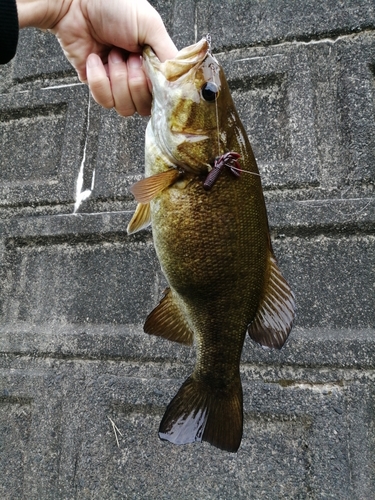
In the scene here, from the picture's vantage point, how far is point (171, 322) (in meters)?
1.40

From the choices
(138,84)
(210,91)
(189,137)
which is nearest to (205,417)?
(189,137)

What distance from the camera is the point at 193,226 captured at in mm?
1249

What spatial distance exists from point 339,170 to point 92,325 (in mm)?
1402

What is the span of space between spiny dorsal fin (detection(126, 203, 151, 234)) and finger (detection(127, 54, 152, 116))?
1.24ft

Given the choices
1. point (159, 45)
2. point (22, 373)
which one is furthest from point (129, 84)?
point (22, 373)

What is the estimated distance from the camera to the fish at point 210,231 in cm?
124

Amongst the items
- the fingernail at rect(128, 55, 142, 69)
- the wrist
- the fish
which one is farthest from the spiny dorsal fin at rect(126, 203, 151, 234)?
the wrist

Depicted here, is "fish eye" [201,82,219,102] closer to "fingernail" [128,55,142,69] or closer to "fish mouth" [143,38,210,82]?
"fish mouth" [143,38,210,82]

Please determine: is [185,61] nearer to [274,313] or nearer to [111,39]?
[111,39]

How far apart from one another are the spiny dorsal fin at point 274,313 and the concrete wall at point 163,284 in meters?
0.69

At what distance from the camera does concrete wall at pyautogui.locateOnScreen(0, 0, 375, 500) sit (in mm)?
1861

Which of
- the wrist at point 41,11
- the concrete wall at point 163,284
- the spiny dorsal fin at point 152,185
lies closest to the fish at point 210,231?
the spiny dorsal fin at point 152,185

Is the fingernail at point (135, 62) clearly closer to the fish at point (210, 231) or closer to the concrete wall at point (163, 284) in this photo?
the fish at point (210, 231)

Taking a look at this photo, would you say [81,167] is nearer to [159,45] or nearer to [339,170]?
[159,45]
